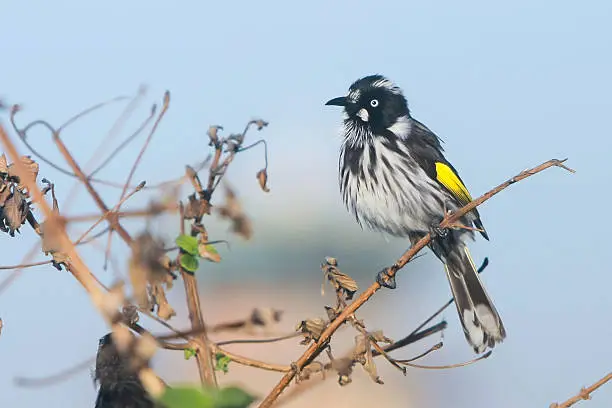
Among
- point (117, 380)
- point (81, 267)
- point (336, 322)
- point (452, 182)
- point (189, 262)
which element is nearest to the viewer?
point (81, 267)

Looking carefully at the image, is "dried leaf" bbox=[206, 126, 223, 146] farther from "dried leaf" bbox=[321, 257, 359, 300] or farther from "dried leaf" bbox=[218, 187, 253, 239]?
"dried leaf" bbox=[321, 257, 359, 300]

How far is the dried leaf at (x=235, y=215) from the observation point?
1.45 metres

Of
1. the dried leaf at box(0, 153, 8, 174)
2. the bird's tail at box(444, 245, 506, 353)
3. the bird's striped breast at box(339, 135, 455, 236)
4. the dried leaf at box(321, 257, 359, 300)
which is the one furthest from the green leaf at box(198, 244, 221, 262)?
the bird's striped breast at box(339, 135, 455, 236)

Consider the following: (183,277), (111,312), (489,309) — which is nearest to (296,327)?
(183,277)

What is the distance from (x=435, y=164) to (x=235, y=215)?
4804 mm

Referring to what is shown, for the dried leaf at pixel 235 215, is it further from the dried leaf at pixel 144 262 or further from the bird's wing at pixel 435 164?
the bird's wing at pixel 435 164

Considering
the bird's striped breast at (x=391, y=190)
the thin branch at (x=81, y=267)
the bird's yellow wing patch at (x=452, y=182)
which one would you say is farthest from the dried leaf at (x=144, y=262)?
the bird's yellow wing patch at (x=452, y=182)

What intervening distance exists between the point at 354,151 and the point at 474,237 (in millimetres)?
1063

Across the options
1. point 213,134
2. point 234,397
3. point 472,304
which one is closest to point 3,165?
point 213,134

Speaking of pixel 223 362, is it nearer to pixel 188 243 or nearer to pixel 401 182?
pixel 188 243

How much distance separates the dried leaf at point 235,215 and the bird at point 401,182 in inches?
170

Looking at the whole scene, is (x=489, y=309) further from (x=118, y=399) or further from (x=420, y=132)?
(x=118, y=399)

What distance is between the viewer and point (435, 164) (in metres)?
6.18

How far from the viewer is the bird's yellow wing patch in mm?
6055
